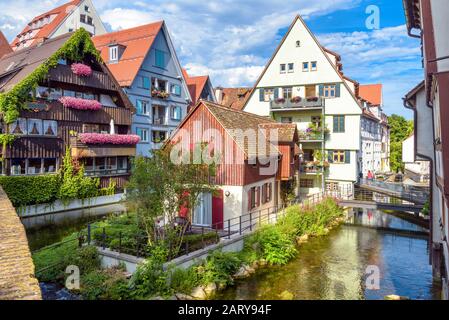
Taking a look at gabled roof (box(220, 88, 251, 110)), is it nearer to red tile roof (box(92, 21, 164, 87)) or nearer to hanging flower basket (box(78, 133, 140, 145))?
red tile roof (box(92, 21, 164, 87))

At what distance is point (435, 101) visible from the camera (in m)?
8.48

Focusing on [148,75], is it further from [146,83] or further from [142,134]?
[142,134]

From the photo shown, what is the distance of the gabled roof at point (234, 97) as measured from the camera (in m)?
43.8

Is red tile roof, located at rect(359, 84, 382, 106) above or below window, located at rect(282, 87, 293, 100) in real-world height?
above

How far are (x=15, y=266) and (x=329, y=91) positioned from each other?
100 feet

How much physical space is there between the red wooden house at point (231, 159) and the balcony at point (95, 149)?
38.9 feet

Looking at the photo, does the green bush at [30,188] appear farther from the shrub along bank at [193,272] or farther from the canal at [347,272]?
the canal at [347,272]

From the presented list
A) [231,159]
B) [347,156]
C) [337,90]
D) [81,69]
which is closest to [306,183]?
[347,156]

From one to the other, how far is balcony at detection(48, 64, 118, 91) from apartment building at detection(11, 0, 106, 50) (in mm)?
17576

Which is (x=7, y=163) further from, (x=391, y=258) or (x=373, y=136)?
(x=373, y=136)

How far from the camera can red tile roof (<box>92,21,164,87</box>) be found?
36.5m

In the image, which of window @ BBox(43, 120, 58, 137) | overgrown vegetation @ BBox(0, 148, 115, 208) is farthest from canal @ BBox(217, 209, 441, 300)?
window @ BBox(43, 120, 58, 137)

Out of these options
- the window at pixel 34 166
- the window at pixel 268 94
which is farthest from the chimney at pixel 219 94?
the window at pixel 34 166

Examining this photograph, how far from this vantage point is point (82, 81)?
30156 mm
